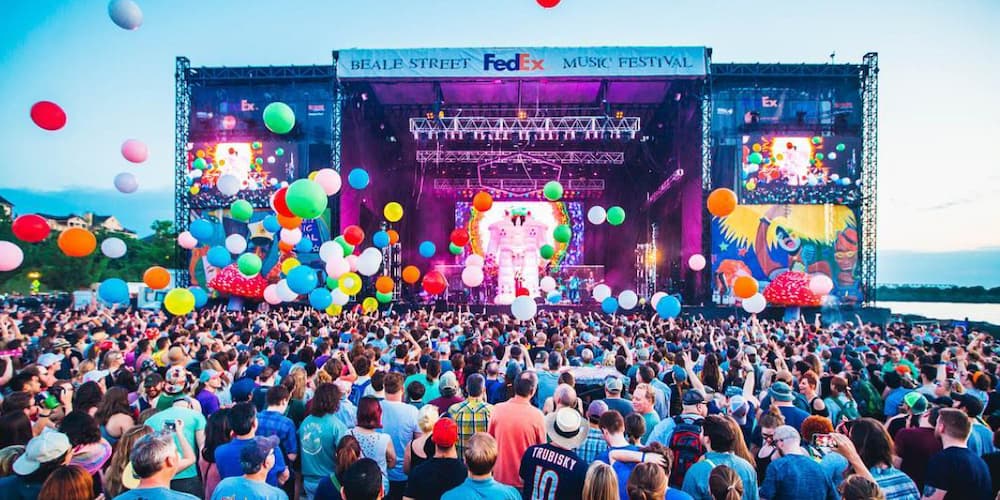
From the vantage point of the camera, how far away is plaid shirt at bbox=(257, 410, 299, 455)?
3.40 metres

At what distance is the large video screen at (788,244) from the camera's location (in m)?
15.9

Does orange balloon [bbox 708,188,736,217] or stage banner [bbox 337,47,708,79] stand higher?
stage banner [bbox 337,47,708,79]

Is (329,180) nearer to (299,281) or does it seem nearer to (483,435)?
(299,281)

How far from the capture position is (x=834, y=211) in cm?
1612

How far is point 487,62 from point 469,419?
476 inches

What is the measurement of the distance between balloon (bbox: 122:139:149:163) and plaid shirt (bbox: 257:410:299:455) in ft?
21.7

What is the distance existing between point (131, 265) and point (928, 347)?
1503 inches

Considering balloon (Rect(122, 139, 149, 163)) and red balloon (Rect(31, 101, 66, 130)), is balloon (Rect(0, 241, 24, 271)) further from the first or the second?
balloon (Rect(122, 139, 149, 163))

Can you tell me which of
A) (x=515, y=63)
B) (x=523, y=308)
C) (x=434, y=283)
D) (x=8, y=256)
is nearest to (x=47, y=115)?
(x=8, y=256)

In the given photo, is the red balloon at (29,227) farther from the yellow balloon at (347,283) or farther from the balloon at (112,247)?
the yellow balloon at (347,283)

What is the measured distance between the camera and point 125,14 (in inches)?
243

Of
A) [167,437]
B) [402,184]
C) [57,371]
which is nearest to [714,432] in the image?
[167,437]

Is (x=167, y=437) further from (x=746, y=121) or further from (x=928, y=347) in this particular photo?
(x=746, y=121)

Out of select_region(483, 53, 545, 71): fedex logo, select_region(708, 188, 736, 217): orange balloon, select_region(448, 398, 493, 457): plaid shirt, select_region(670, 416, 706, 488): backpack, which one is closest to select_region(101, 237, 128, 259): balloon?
select_region(448, 398, 493, 457): plaid shirt
